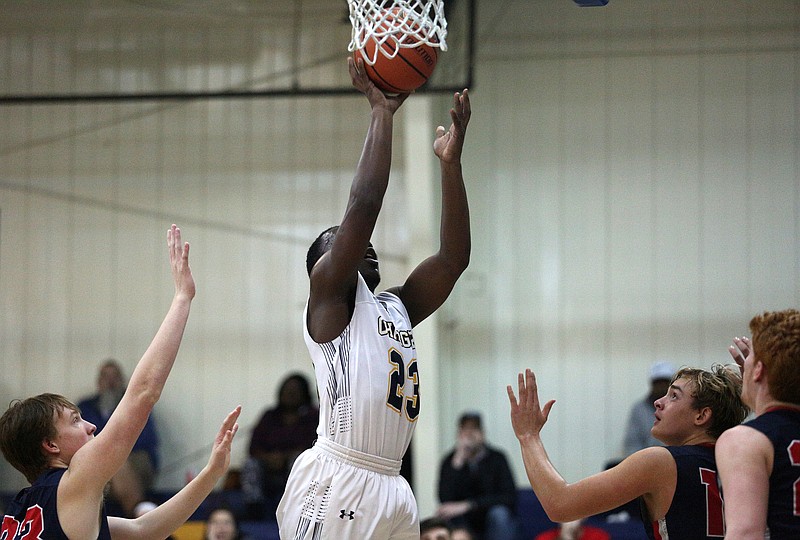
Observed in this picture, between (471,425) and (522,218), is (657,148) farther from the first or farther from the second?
(471,425)

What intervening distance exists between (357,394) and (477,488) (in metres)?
5.92

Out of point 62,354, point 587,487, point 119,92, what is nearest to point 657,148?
point 119,92

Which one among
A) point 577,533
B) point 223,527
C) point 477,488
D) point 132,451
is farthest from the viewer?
point 132,451

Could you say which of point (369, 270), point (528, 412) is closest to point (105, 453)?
point (369, 270)

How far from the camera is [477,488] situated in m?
9.45

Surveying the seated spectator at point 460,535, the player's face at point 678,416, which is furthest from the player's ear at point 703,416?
the seated spectator at point 460,535

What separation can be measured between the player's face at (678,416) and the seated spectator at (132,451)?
23.5 ft

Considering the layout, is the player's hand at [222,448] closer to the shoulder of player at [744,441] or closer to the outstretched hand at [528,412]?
the outstretched hand at [528,412]

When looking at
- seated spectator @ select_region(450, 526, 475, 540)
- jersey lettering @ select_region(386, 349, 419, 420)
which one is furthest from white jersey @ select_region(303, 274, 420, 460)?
seated spectator @ select_region(450, 526, 475, 540)

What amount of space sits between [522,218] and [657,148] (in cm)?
171

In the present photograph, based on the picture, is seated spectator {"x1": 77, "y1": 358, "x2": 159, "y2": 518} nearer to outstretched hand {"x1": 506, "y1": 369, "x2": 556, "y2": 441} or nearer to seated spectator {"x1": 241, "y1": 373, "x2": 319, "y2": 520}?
seated spectator {"x1": 241, "y1": 373, "x2": 319, "y2": 520}

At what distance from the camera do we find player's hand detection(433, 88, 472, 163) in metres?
4.13

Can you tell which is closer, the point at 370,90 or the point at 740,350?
the point at 740,350

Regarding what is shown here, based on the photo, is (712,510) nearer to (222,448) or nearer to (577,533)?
(222,448)
